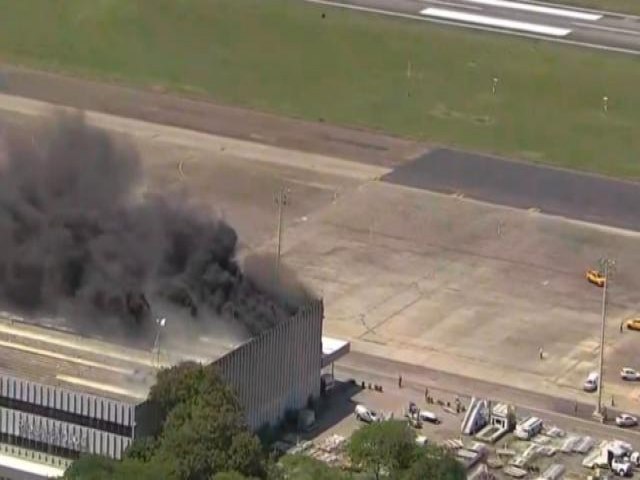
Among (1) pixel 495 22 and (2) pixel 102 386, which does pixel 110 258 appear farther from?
(1) pixel 495 22

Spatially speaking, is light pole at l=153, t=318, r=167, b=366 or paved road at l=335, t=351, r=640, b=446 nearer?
light pole at l=153, t=318, r=167, b=366

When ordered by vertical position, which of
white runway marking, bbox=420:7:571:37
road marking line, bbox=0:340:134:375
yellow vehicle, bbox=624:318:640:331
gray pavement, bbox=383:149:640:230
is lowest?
yellow vehicle, bbox=624:318:640:331

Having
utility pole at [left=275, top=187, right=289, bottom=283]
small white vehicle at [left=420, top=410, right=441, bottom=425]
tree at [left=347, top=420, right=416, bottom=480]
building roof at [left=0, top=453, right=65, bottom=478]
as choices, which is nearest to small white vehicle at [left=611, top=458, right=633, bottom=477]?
small white vehicle at [left=420, top=410, right=441, bottom=425]

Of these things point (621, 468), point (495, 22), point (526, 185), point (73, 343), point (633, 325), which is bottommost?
point (621, 468)

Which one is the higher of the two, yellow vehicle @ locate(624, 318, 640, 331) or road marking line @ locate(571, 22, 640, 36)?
road marking line @ locate(571, 22, 640, 36)

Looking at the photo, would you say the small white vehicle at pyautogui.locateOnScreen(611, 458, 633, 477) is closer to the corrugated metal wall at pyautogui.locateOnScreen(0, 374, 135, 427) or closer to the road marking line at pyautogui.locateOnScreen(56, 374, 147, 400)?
the road marking line at pyautogui.locateOnScreen(56, 374, 147, 400)

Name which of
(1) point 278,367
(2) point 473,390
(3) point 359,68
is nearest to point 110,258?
(1) point 278,367
